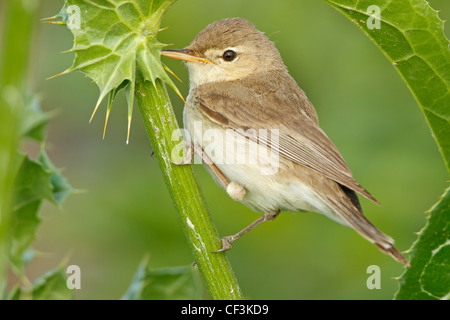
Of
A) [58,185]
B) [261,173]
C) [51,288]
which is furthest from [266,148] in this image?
[51,288]

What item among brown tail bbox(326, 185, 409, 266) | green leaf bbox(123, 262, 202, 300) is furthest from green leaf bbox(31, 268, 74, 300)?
brown tail bbox(326, 185, 409, 266)

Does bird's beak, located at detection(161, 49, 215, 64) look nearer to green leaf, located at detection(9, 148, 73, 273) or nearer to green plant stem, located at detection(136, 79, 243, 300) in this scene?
green leaf, located at detection(9, 148, 73, 273)

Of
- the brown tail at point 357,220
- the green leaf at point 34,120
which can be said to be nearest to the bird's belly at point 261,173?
the brown tail at point 357,220

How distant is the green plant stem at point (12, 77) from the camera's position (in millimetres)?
767

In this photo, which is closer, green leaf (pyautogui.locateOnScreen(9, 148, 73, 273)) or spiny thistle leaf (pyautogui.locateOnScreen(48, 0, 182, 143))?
spiny thistle leaf (pyautogui.locateOnScreen(48, 0, 182, 143))

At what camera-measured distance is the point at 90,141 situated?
19.2 ft

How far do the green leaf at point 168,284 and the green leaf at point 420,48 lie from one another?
1.27 m

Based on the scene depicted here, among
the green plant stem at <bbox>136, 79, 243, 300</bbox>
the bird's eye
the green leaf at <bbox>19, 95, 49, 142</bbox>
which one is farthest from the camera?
the bird's eye

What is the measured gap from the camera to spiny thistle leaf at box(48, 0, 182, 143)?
2.09 metres

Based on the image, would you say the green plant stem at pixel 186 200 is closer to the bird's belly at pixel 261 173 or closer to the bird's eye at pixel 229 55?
the bird's belly at pixel 261 173

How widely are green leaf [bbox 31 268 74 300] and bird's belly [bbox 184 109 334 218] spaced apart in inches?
44.3

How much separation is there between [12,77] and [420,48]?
1624 millimetres

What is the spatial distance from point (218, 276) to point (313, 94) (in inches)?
118
